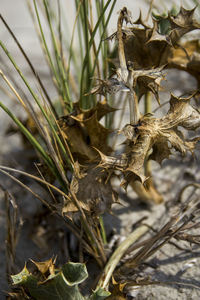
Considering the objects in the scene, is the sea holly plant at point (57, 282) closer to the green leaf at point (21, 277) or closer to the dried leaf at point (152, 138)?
the green leaf at point (21, 277)

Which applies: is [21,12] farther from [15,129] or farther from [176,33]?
[176,33]

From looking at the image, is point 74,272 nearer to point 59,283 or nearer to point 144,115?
point 59,283

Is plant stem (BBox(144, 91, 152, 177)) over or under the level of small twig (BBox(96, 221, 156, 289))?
over

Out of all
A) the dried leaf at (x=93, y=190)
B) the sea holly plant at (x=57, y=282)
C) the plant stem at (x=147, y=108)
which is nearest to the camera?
the sea holly plant at (x=57, y=282)

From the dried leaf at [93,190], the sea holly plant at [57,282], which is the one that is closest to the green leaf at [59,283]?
the sea holly plant at [57,282]

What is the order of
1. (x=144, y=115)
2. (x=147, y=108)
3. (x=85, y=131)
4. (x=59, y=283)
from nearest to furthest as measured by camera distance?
(x=59, y=283), (x=144, y=115), (x=85, y=131), (x=147, y=108)

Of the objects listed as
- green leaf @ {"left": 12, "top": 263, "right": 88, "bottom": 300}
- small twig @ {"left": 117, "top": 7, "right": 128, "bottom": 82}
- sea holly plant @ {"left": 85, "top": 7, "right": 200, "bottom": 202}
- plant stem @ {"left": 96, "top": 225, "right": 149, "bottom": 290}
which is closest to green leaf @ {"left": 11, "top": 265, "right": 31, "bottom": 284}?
green leaf @ {"left": 12, "top": 263, "right": 88, "bottom": 300}

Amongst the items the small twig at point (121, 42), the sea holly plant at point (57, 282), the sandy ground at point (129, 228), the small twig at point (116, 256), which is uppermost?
the small twig at point (121, 42)

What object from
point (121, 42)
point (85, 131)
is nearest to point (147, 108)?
point (85, 131)

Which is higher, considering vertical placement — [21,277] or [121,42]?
[121,42]

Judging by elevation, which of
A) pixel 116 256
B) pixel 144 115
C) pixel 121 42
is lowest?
pixel 116 256

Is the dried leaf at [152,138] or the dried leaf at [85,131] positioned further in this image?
the dried leaf at [85,131]

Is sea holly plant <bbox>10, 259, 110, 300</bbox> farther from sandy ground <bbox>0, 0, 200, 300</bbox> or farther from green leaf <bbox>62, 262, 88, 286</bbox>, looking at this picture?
sandy ground <bbox>0, 0, 200, 300</bbox>

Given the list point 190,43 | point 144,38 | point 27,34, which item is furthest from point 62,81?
point 27,34
